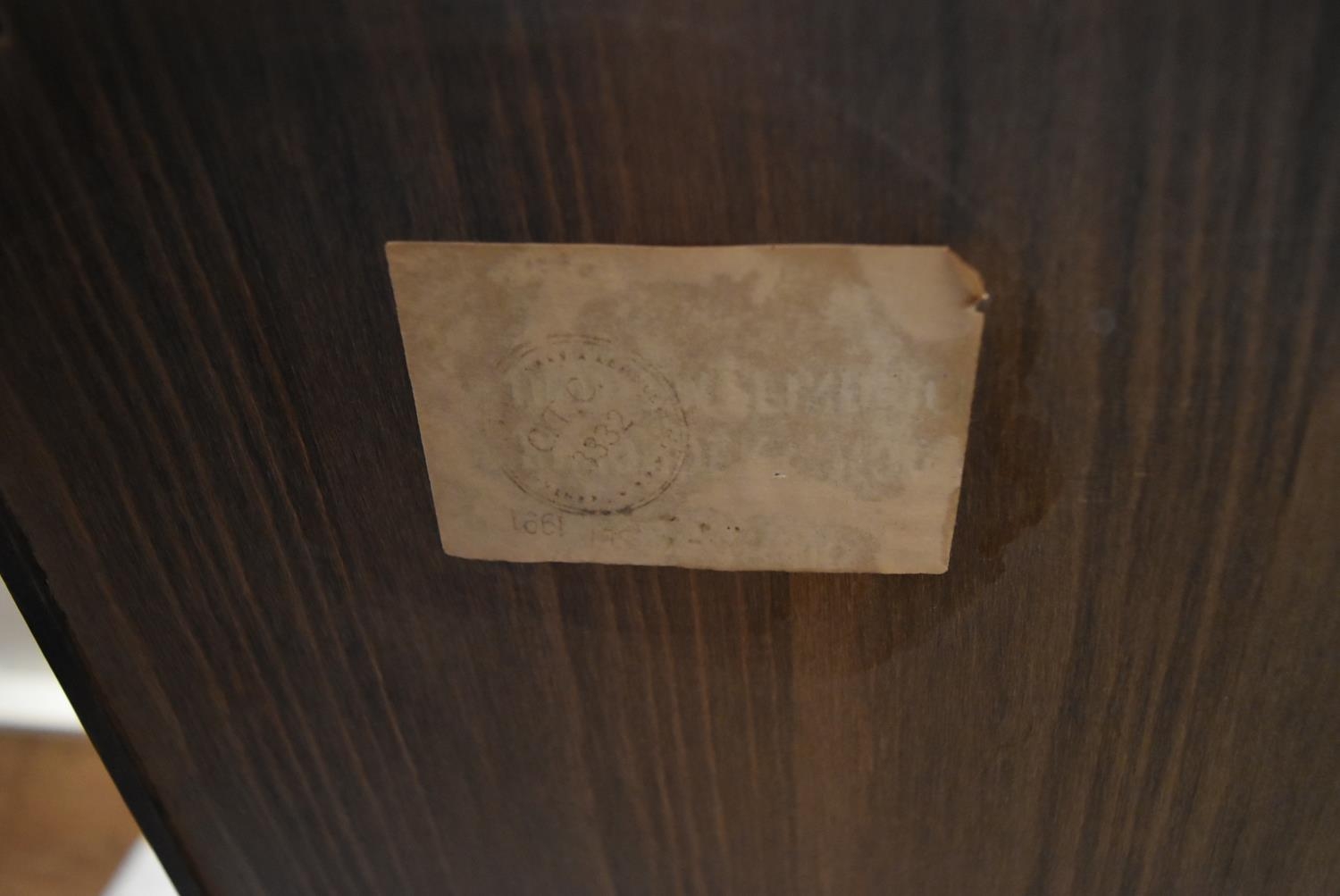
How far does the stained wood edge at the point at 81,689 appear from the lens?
38 cm

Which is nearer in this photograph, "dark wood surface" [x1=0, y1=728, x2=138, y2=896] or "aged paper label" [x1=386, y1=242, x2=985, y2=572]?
"aged paper label" [x1=386, y1=242, x2=985, y2=572]

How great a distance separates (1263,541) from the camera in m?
0.31

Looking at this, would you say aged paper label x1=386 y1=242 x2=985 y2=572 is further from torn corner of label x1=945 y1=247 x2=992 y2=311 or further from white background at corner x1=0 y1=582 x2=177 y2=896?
white background at corner x1=0 y1=582 x2=177 y2=896

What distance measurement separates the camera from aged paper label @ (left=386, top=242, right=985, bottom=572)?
0.93 feet

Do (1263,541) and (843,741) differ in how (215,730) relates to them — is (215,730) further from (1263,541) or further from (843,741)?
(1263,541)

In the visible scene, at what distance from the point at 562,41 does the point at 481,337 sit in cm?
10

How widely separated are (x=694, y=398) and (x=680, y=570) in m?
0.07

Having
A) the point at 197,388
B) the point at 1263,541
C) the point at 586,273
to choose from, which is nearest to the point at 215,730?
the point at 197,388

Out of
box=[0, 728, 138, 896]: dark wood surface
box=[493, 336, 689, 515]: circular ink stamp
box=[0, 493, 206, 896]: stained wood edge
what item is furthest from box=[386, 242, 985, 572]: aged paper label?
box=[0, 728, 138, 896]: dark wood surface

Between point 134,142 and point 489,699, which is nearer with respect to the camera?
point 134,142

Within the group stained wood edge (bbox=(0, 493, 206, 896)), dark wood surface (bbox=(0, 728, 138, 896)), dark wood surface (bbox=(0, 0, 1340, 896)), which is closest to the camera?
dark wood surface (bbox=(0, 0, 1340, 896))

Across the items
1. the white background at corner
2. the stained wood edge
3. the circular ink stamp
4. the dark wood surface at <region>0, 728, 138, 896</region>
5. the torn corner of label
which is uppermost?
the torn corner of label

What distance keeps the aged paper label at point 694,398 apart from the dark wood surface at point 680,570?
0.01 metres

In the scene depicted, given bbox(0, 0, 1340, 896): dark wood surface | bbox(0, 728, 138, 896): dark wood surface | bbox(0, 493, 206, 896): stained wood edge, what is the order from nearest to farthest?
bbox(0, 0, 1340, 896): dark wood surface
bbox(0, 493, 206, 896): stained wood edge
bbox(0, 728, 138, 896): dark wood surface
